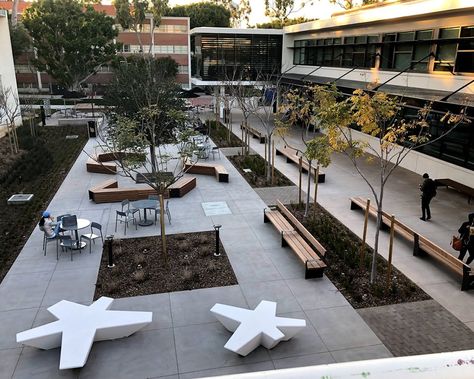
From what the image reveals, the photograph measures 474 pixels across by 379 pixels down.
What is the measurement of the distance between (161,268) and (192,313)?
2.11 meters

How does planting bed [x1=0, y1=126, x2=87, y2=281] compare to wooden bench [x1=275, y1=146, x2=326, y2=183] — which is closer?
planting bed [x1=0, y1=126, x2=87, y2=281]

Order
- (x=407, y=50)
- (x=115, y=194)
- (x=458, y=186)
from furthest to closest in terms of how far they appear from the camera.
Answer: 1. (x=407, y=50)
2. (x=458, y=186)
3. (x=115, y=194)

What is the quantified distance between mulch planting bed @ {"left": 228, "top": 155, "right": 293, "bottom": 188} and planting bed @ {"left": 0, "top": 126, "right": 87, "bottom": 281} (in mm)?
7801

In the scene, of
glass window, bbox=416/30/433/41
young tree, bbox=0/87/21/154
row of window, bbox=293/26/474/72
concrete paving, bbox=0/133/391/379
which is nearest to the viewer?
concrete paving, bbox=0/133/391/379

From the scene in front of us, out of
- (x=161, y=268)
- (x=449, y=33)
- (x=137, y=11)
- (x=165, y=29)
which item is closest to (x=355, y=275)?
(x=161, y=268)

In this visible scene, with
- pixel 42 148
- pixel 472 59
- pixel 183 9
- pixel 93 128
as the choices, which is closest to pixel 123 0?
pixel 183 9

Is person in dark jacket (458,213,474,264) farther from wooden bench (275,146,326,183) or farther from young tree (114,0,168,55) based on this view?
young tree (114,0,168,55)

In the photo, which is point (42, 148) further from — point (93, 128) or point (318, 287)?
point (318, 287)

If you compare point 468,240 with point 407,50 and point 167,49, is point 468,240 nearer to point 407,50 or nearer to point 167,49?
point 407,50

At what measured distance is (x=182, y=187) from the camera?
1580 cm

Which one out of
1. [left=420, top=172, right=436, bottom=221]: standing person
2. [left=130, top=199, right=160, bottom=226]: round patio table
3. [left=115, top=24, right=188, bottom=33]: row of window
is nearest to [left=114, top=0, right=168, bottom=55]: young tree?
[left=115, top=24, right=188, bottom=33]: row of window

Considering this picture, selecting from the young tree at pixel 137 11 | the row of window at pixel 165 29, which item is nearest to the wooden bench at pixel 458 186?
the young tree at pixel 137 11

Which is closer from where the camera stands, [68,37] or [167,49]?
[68,37]

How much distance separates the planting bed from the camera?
1235 cm
